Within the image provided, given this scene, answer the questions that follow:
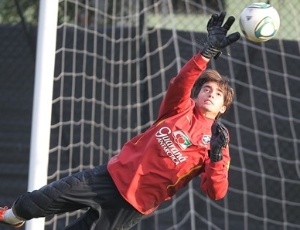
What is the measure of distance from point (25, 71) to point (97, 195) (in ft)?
8.67

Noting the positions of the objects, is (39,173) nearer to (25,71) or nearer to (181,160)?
(181,160)

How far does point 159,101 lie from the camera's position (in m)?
6.51

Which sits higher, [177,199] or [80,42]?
[80,42]

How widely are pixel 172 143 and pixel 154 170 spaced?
0.16 m

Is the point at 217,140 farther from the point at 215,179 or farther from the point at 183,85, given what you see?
the point at 183,85

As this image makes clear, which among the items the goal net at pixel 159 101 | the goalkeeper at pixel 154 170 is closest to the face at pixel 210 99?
the goalkeeper at pixel 154 170

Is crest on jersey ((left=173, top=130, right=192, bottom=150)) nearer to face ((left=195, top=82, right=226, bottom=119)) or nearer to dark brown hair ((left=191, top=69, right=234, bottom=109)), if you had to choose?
face ((left=195, top=82, right=226, bottom=119))

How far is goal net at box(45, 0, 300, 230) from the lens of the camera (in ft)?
21.0

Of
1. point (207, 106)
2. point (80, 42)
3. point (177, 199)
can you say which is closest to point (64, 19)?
point (80, 42)

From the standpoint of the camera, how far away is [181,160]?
13.6ft

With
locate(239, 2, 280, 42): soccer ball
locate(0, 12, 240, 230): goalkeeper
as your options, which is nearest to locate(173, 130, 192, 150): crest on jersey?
locate(0, 12, 240, 230): goalkeeper

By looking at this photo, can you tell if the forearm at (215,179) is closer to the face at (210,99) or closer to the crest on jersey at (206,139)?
the crest on jersey at (206,139)

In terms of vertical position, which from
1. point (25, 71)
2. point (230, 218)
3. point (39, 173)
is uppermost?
point (25, 71)

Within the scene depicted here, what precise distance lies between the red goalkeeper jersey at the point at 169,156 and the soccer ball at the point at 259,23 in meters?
0.44
